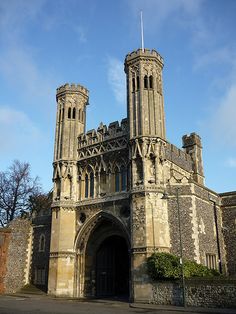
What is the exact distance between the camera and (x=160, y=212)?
23.1 m

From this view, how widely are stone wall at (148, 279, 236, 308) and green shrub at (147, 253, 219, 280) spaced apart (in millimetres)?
500

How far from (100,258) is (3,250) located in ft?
30.5

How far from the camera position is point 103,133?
28.5m

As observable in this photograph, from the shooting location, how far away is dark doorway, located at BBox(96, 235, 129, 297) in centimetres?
2791

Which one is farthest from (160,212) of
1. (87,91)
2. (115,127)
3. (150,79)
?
(87,91)

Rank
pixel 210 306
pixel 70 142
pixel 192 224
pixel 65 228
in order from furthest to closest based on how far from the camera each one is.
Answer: pixel 70 142 → pixel 65 228 → pixel 192 224 → pixel 210 306

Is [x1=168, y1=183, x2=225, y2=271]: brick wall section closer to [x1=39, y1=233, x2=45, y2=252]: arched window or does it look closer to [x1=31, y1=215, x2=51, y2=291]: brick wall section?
[x1=31, y1=215, x2=51, y2=291]: brick wall section

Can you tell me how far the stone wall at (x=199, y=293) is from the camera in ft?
58.4

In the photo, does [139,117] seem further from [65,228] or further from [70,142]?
[65,228]

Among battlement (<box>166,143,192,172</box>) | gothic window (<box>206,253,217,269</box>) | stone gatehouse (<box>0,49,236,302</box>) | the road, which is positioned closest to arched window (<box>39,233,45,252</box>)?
stone gatehouse (<box>0,49,236,302</box>)

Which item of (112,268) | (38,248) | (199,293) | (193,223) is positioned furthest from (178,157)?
(38,248)

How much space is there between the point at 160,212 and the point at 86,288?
8970 mm

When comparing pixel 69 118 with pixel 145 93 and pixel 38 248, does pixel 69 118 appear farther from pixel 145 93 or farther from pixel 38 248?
pixel 38 248

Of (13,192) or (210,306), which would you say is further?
(13,192)
